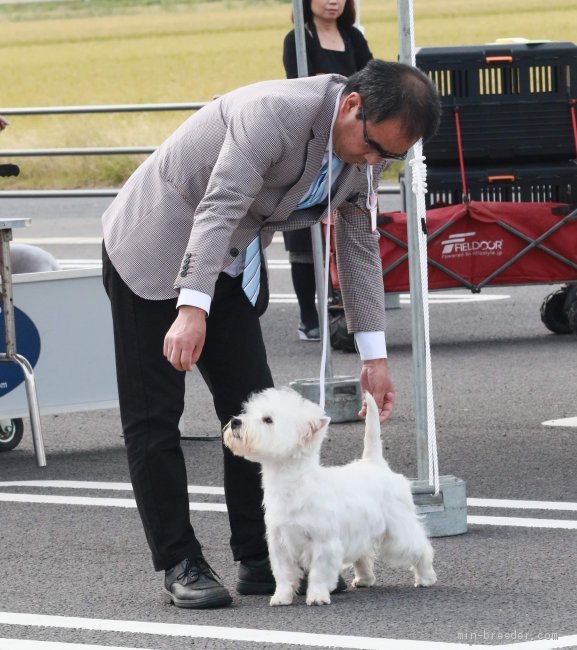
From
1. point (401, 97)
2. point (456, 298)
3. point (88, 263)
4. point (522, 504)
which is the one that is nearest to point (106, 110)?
point (88, 263)

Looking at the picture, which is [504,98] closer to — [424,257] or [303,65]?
[303,65]

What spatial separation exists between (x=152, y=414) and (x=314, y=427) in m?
0.53

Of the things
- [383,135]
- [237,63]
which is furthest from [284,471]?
[237,63]

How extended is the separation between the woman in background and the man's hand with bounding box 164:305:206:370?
16.4 ft

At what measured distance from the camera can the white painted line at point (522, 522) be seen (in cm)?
Result: 532

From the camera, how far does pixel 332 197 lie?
13.9ft

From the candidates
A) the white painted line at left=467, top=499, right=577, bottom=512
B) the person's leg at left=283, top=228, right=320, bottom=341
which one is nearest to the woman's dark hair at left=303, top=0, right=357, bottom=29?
the person's leg at left=283, top=228, right=320, bottom=341

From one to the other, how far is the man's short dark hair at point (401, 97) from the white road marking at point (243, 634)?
1.40 metres

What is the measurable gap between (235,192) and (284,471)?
876mm

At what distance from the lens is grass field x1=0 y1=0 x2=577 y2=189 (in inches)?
1037

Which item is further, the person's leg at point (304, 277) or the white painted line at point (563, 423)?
the person's leg at point (304, 277)

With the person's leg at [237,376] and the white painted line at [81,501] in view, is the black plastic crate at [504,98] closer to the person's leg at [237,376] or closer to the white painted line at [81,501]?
the white painted line at [81,501]

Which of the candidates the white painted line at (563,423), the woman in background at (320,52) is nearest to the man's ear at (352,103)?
the white painted line at (563,423)

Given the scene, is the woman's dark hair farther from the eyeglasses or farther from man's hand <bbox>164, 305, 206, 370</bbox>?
man's hand <bbox>164, 305, 206, 370</bbox>
